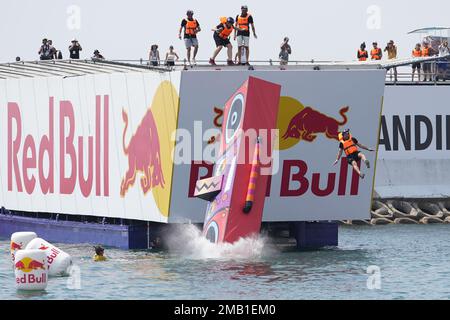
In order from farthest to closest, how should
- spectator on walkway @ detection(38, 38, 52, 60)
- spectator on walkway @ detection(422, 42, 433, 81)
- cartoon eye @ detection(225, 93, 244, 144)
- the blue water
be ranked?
spectator on walkway @ detection(422, 42, 433, 81) → spectator on walkway @ detection(38, 38, 52, 60) → cartoon eye @ detection(225, 93, 244, 144) → the blue water

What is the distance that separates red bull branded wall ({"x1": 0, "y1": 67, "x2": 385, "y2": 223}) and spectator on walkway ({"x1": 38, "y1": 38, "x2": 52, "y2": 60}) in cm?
696

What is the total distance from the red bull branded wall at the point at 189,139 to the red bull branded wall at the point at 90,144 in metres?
0.04

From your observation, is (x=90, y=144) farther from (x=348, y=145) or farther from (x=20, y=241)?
(x=348, y=145)

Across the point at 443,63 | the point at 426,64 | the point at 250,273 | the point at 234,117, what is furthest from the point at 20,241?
the point at 443,63

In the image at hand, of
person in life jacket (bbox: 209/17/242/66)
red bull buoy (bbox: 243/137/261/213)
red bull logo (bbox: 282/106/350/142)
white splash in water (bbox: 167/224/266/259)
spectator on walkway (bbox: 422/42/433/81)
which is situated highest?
person in life jacket (bbox: 209/17/242/66)

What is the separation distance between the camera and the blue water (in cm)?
3753

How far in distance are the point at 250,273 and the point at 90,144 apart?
10682 mm

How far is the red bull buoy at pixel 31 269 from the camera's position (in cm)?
3806

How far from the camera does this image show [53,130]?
51594 mm

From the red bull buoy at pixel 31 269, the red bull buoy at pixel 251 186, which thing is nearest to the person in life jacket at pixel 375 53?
the red bull buoy at pixel 251 186

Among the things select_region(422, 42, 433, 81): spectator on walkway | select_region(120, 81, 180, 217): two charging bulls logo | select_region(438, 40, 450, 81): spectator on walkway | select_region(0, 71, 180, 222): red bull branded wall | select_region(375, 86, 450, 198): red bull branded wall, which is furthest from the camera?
select_region(438, 40, 450, 81): spectator on walkway

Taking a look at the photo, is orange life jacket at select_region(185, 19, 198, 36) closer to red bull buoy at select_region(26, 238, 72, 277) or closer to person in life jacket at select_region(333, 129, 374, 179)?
person in life jacket at select_region(333, 129, 374, 179)

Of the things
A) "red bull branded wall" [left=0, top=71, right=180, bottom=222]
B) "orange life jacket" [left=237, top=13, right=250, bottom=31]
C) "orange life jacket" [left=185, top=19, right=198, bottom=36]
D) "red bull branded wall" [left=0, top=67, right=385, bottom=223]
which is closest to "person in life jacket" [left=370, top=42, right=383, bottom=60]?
"red bull branded wall" [left=0, top=71, right=180, bottom=222]
